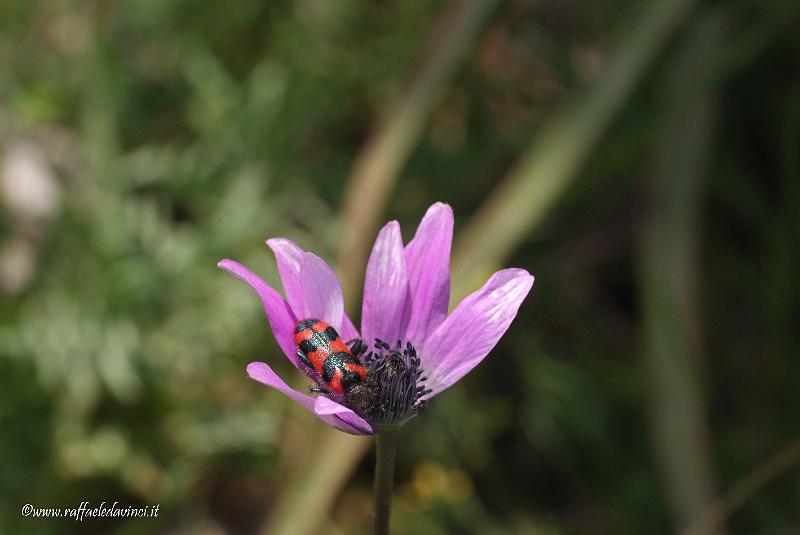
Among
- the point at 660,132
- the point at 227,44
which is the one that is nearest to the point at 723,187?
the point at 660,132

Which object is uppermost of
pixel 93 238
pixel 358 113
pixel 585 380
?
pixel 358 113

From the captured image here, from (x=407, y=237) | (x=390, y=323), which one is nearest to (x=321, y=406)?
(x=390, y=323)

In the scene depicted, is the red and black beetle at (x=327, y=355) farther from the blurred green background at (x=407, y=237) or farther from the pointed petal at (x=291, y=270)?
the blurred green background at (x=407, y=237)

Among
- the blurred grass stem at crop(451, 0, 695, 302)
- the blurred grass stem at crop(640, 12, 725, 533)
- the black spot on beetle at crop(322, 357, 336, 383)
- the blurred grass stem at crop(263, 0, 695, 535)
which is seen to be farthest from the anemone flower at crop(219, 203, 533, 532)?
the blurred grass stem at crop(640, 12, 725, 533)

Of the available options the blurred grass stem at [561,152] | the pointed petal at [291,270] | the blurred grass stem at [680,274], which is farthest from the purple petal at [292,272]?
the blurred grass stem at [680,274]

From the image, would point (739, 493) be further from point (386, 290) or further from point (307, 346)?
point (307, 346)

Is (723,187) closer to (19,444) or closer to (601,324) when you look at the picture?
(601,324)
